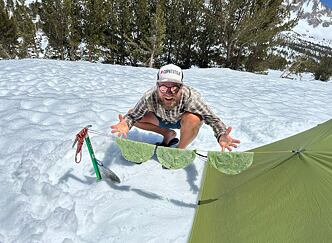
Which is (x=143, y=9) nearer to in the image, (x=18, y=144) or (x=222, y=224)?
(x=18, y=144)

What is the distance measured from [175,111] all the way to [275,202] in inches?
47.3

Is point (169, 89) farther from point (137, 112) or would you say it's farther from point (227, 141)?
point (227, 141)

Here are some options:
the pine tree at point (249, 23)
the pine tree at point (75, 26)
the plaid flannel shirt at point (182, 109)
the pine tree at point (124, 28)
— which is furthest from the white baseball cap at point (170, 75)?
the pine tree at point (75, 26)

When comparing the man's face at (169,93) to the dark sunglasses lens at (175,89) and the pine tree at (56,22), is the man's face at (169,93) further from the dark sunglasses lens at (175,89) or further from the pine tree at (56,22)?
the pine tree at (56,22)

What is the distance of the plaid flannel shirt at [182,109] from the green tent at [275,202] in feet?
1.59

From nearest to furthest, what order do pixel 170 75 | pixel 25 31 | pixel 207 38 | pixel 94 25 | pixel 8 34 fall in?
pixel 170 75, pixel 207 38, pixel 94 25, pixel 25 31, pixel 8 34

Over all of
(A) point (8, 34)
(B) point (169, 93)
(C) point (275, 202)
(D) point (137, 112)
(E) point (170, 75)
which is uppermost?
(E) point (170, 75)

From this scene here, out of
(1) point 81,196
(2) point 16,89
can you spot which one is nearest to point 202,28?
(2) point 16,89

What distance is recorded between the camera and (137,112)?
2.85m

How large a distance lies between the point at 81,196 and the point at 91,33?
663 inches

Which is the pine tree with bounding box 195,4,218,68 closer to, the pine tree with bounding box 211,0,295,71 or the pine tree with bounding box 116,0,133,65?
the pine tree with bounding box 211,0,295,71

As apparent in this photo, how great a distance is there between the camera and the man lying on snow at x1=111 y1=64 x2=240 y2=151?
2514 millimetres

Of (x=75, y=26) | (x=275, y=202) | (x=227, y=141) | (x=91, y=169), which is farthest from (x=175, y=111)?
(x=75, y=26)

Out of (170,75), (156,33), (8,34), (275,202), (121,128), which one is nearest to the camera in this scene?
(275,202)
